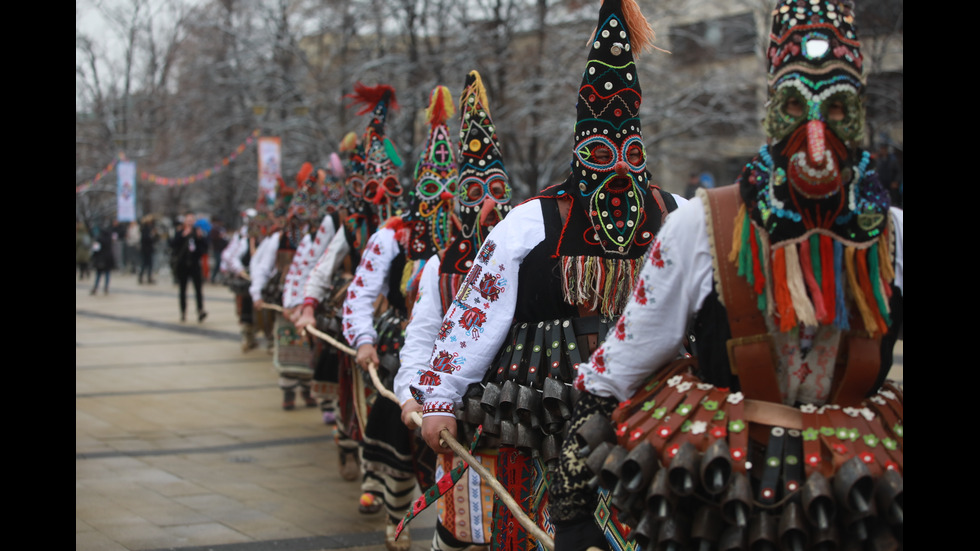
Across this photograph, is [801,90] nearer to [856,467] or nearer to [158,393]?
[856,467]

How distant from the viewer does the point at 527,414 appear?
135 inches

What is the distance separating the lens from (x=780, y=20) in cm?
235

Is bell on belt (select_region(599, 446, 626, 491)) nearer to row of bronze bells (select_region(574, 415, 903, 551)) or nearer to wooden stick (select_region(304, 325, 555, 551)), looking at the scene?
row of bronze bells (select_region(574, 415, 903, 551))

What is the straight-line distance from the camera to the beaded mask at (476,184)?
452 centimetres

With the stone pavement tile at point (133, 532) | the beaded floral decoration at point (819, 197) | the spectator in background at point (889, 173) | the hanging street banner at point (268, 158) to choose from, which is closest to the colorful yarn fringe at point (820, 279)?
the beaded floral decoration at point (819, 197)

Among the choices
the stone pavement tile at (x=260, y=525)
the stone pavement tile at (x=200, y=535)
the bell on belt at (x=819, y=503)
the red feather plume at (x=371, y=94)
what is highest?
the red feather plume at (x=371, y=94)

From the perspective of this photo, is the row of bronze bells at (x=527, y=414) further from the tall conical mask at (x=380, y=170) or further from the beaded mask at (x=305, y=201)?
the beaded mask at (x=305, y=201)

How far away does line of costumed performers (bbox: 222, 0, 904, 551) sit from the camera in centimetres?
224

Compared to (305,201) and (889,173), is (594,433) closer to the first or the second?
(305,201)

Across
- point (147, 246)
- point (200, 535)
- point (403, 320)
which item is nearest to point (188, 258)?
point (200, 535)

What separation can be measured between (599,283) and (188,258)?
1582 centimetres

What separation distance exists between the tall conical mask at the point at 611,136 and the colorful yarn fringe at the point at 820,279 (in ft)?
3.92
